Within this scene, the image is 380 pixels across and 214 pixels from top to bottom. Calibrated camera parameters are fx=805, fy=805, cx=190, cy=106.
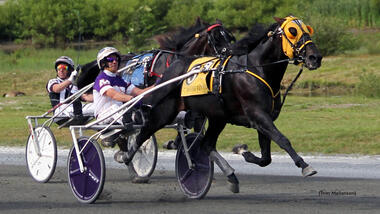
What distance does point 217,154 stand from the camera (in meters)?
7.97

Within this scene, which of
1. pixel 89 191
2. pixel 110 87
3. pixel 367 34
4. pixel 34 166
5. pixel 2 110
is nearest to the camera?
pixel 89 191

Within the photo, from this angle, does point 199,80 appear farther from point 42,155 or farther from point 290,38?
point 42,155

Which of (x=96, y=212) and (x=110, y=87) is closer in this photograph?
(x=96, y=212)

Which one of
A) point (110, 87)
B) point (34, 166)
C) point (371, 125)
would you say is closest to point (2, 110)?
point (371, 125)

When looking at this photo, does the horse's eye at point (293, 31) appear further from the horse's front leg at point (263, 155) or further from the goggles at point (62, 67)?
the goggles at point (62, 67)

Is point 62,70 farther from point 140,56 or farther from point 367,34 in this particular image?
point 367,34

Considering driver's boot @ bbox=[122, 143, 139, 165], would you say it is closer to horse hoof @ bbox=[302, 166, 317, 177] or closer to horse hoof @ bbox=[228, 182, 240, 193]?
horse hoof @ bbox=[228, 182, 240, 193]

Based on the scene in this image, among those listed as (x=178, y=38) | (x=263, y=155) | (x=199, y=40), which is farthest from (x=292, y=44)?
(x=178, y=38)

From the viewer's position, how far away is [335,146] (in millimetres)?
12219

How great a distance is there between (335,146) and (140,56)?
11.2ft

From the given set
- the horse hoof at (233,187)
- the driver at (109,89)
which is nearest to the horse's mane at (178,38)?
the driver at (109,89)

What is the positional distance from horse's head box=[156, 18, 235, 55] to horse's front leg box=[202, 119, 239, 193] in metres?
2.18

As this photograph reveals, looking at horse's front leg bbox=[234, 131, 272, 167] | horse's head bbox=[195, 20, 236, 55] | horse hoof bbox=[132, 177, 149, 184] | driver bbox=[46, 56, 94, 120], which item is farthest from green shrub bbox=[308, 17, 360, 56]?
horse's front leg bbox=[234, 131, 272, 167]

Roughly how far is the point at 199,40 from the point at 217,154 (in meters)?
3.12
